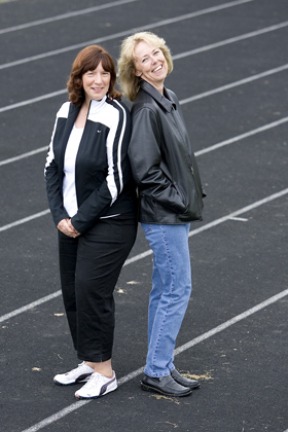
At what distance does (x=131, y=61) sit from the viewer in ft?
22.0

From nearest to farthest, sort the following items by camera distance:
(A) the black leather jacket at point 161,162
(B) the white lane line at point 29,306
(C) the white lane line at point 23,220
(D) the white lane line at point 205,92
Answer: (A) the black leather jacket at point 161,162, (B) the white lane line at point 29,306, (C) the white lane line at point 23,220, (D) the white lane line at point 205,92

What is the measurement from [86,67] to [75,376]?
185 centimetres

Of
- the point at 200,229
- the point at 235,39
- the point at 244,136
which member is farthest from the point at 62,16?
the point at 200,229

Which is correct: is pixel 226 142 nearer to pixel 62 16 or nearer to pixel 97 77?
pixel 97 77

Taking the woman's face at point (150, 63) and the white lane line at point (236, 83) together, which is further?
the white lane line at point (236, 83)

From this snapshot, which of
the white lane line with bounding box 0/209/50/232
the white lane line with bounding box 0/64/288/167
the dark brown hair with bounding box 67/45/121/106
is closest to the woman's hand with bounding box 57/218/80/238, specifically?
the dark brown hair with bounding box 67/45/121/106

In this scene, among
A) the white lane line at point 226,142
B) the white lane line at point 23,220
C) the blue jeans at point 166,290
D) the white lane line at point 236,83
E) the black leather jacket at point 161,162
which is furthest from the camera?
the white lane line at point 236,83

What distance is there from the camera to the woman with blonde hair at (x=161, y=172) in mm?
6562

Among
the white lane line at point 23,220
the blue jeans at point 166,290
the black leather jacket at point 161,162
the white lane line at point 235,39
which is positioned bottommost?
the white lane line at point 235,39

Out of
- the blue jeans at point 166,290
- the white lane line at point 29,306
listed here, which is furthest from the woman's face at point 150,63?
the white lane line at point 29,306

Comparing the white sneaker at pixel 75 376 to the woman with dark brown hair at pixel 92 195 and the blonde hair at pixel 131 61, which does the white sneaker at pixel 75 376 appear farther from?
the blonde hair at pixel 131 61

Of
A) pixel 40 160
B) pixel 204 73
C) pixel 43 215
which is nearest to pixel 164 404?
pixel 43 215

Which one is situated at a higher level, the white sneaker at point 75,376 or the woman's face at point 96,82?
the woman's face at point 96,82

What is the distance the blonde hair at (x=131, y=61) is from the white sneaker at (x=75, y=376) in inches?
64.9
